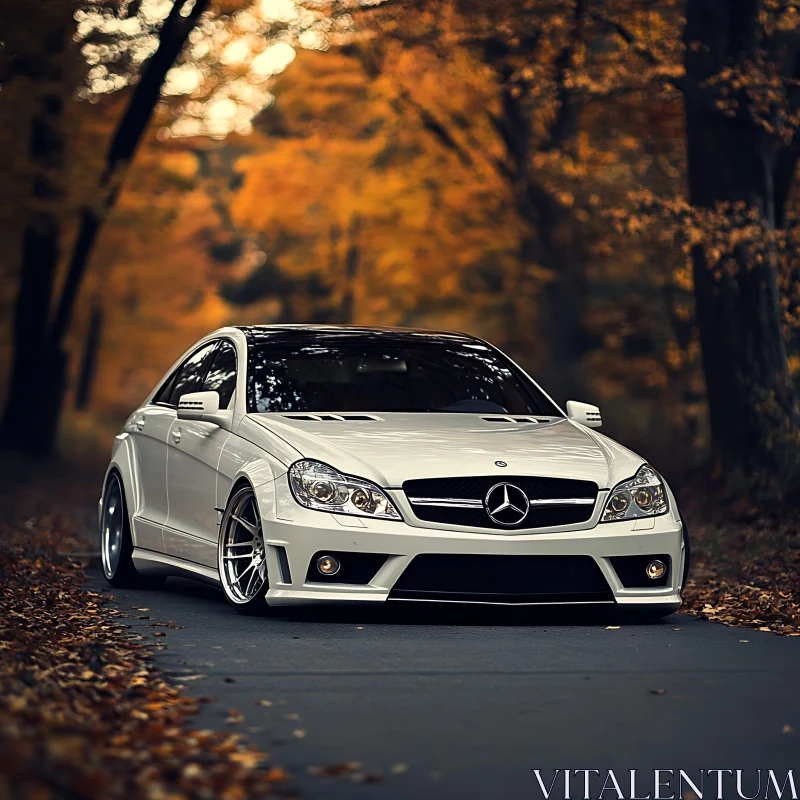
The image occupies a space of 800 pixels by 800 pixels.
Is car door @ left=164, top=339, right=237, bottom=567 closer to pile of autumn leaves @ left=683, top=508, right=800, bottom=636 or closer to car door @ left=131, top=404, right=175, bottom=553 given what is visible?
car door @ left=131, top=404, right=175, bottom=553

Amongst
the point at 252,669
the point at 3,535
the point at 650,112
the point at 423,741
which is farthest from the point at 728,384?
the point at 423,741

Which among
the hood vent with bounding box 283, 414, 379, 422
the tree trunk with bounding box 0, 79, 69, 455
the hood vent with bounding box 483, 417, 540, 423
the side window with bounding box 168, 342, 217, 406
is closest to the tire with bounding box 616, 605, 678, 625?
the hood vent with bounding box 483, 417, 540, 423

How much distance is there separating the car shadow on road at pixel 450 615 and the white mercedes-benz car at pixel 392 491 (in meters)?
0.16

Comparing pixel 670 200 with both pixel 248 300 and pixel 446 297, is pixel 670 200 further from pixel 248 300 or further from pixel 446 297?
pixel 248 300

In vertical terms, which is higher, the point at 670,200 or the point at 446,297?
the point at 670,200

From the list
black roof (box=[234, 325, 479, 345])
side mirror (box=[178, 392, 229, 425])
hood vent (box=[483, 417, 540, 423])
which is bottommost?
hood vent (box=[483, 417, 540, 423])

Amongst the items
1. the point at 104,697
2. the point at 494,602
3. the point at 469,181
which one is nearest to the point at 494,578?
the point at 494,602

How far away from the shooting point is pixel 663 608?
9.81 meters

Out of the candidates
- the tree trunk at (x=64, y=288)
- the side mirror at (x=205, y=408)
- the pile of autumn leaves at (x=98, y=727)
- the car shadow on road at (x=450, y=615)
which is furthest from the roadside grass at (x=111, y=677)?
the tree trunk at (x=64, y=288)

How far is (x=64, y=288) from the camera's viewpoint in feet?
95.8

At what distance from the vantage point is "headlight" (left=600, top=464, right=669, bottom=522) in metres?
9.56

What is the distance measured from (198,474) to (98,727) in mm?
4446

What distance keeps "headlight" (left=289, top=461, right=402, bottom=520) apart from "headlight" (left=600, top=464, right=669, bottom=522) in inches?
48.6

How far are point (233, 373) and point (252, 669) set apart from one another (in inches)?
136
